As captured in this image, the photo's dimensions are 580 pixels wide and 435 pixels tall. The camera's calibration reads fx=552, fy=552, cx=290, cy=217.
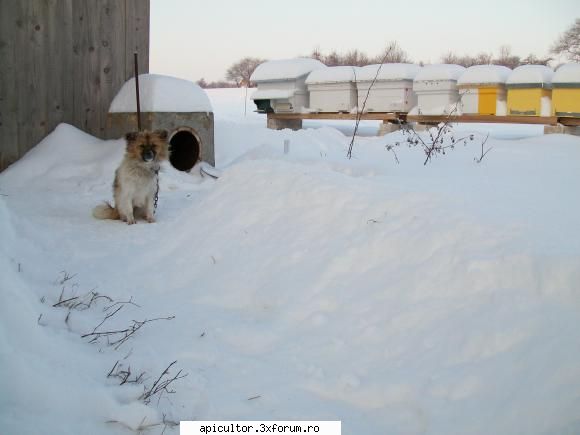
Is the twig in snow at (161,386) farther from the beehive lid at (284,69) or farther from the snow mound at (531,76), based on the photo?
the beehive lid at (284,69)

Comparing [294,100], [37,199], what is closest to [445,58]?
[294,100]

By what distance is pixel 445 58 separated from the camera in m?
24.8

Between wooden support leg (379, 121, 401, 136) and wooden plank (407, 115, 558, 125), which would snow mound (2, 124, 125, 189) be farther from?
wooden support leg (379, 121, 401, 136)

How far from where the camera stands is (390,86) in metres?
12.8

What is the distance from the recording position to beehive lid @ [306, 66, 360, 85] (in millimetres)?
12961

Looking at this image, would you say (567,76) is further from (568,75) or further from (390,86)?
(390,86)

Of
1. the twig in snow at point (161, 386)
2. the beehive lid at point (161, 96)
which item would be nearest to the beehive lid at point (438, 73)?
the beehive lid at point (161, 96)

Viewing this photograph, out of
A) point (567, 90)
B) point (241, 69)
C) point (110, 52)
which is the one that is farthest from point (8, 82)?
point (241, 69)

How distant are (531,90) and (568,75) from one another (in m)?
0.88

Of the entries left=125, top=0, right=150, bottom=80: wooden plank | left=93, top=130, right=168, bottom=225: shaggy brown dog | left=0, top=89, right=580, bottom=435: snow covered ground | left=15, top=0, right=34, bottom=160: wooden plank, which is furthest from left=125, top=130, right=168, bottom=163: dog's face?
left=125, top=0, right=150, bottom=80: wooden plank

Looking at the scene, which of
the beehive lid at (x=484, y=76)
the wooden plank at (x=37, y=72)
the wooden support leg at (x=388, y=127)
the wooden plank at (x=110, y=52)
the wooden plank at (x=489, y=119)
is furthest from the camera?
the wooden support leg at (x=388, y=127)

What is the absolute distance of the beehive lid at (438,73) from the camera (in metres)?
12.2

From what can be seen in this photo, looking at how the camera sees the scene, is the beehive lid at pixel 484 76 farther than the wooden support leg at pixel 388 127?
No

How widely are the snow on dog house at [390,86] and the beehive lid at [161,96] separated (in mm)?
5325
